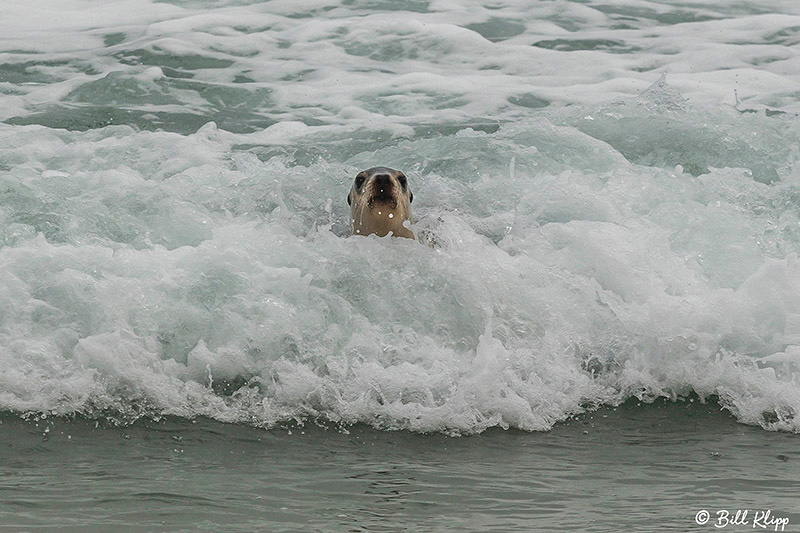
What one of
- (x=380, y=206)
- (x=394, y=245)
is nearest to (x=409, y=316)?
(x=394, y=245)

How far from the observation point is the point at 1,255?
19.4 feet

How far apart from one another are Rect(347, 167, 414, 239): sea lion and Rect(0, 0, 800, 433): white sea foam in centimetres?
20

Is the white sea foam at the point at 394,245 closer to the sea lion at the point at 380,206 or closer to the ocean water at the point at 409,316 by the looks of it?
the ocean water at the point at 409,316

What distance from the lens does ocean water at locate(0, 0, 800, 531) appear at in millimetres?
4277

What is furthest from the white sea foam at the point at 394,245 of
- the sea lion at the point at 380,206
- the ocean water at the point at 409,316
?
the sea lion at the point at 380,206

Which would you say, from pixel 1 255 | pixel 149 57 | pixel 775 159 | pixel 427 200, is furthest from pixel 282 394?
pixel 149 57

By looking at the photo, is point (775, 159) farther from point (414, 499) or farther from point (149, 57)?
point (149, 57)

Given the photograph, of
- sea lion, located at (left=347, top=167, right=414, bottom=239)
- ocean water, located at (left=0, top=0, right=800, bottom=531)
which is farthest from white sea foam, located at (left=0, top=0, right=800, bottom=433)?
sea lion, located at (left=347, top=167, right=414, bottom=239)

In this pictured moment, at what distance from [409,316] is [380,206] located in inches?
39.4

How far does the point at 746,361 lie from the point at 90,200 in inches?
159

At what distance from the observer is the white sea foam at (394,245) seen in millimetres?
5223

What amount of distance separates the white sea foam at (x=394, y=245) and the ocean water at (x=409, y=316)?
2 cm

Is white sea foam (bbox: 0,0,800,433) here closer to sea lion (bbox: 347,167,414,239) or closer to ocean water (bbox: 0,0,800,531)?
ocean water (bbox: 0,0,800,531)

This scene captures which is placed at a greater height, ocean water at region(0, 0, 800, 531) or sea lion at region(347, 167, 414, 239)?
sea lion at region(347, 167, 414, 239)
